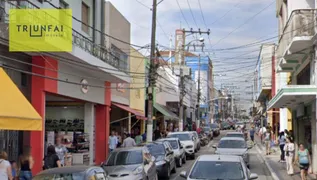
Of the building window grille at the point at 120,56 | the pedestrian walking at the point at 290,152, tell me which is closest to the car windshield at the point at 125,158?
the pedestrian walking at the point at 290,152

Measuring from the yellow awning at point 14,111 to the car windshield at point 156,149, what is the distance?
862 centimetres

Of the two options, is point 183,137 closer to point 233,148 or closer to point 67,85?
point 233,148

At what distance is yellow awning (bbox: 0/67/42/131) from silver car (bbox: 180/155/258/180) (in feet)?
14.2

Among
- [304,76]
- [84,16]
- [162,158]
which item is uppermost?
[84,16]

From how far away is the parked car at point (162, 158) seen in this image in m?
19.7

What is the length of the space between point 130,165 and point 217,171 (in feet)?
13.9

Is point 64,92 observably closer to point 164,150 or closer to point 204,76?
point 164,150

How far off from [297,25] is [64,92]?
10.1m

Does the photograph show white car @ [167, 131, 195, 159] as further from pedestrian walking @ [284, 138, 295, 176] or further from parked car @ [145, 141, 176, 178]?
pedestrian walking @ [284, 138, 295, 176]

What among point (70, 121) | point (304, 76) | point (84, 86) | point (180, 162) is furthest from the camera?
point (70, 121)

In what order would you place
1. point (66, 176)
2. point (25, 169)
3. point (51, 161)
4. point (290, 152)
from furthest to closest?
point (290, 152), point (51, 161), point (25, 169), point (66, 176)

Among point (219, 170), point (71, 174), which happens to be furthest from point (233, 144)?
point (71, 174)

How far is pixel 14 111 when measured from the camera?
12.2 m

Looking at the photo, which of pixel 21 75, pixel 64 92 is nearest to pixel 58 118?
pixel 64 92
